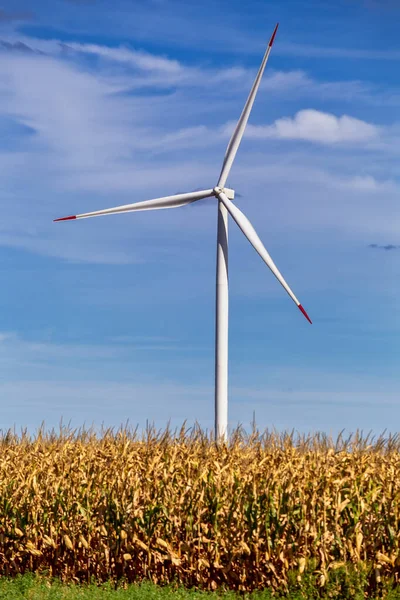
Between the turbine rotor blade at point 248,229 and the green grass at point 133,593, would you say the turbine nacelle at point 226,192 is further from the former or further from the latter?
the green grass at point 133,593

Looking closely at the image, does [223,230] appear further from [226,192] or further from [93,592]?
[93,592]

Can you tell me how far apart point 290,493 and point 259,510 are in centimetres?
63

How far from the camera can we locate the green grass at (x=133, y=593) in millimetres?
13156

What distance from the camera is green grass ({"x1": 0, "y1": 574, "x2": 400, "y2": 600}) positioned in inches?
518

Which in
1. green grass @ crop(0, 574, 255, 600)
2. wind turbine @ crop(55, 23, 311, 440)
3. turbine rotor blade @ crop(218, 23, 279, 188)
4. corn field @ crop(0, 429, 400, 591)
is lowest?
green grass @ crop(0, 574, 255, 600)

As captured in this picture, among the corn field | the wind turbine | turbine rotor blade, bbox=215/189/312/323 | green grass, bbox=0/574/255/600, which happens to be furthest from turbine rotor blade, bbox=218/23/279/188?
green grass, bbox=0/574/255/600

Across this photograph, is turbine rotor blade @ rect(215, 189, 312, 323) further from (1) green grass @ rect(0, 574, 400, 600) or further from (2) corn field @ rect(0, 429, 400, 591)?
(1) green grass @ rect(0, 574, 400, 600)

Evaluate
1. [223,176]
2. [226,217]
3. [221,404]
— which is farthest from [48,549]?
[223,176]

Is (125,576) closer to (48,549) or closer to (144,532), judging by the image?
(144,532)

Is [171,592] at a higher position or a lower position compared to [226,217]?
lower

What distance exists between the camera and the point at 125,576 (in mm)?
14625

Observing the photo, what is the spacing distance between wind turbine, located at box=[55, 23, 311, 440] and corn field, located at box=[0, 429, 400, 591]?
4594mm

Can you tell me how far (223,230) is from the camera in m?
24.5

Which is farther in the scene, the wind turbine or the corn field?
the wind turbine
